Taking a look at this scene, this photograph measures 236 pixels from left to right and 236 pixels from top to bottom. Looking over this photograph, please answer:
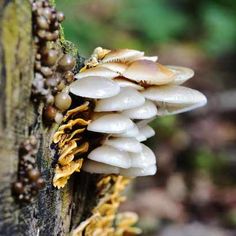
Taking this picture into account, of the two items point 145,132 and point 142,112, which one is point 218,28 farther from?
point 142,112

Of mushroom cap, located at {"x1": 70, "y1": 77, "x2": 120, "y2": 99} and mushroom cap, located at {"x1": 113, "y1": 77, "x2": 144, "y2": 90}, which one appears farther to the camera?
mushroom cap, located at {"x1": 113, "y1": 77, "x2": 144, "y2": 90}

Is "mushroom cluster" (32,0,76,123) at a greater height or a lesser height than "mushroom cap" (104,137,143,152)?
greater

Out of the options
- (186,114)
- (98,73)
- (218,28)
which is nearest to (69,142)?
(98,73)

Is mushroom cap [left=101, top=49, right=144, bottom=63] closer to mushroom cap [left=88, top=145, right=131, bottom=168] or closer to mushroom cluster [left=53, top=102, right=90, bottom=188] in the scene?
mushroom cluster [left=53, top=102, right=90, bottom=188]

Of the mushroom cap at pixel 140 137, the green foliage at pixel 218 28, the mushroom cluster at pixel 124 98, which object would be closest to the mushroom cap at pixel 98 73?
the mushroom cluster at pixel 124 98

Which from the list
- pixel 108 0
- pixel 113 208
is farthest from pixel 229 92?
pixel 113 208

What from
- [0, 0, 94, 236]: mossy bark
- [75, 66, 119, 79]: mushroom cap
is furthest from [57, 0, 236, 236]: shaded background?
[0, 0, 94, 236]: mossy bark
